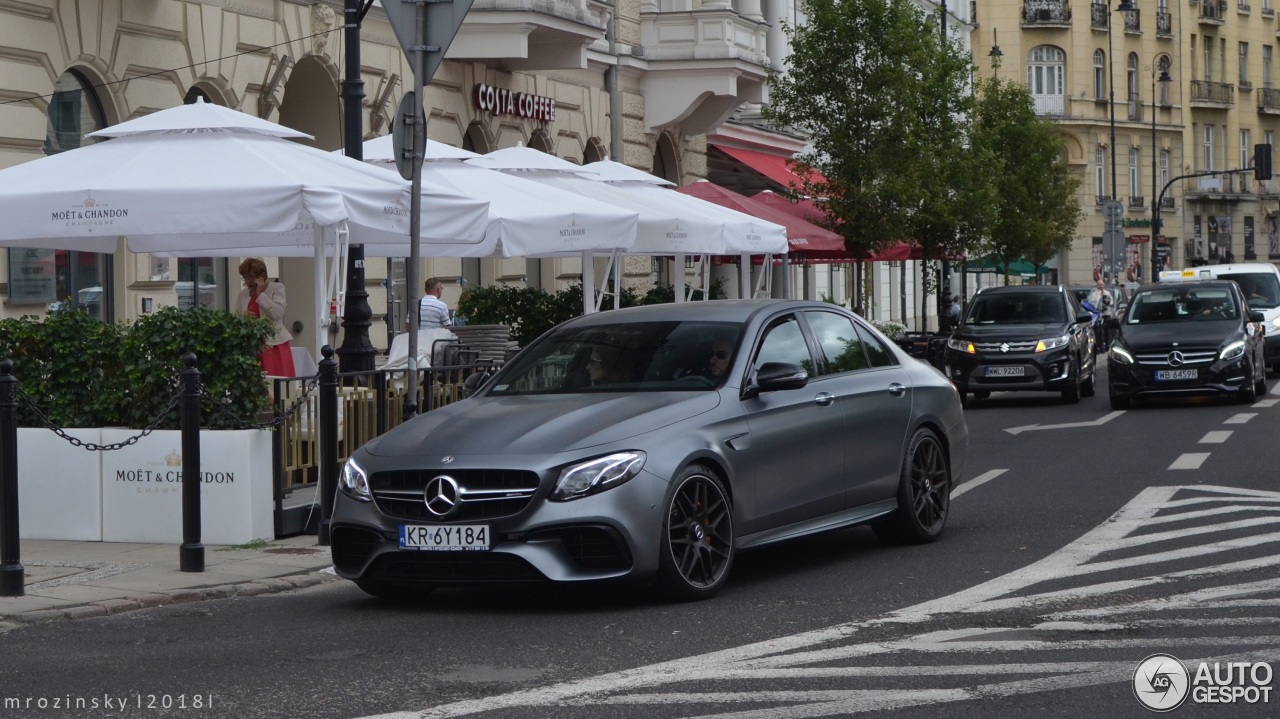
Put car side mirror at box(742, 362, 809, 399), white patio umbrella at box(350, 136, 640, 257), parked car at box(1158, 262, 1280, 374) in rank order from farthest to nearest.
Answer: parked car at box(1158, 262, 1280, 374) < white patio umbrella at box(350, 136, 640, 257) < car side mirror at box(742, 362, 809, 399)

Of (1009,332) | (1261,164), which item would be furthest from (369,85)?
(1261,164)

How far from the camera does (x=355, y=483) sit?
8875 mm

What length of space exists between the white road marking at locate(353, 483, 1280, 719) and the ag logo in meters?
0.08

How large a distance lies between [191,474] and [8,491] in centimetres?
115

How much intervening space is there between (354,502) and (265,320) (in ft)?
10.4

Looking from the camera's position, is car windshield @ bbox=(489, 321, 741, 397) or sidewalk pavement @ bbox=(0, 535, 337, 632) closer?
sidewalk pavement @ bbox=(0, 535, 337, 632)

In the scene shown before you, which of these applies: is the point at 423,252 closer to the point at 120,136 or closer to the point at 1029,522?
the point at 120,136

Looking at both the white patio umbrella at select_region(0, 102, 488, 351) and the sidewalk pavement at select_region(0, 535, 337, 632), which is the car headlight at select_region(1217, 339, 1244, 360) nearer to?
the white patio umbrella at select_region(0, 102, 488, 351)

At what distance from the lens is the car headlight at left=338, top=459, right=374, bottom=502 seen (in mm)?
8773

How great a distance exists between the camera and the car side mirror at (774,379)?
370 inches

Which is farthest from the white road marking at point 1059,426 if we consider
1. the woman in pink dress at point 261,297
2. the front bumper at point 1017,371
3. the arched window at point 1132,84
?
the arched window at point 1132,84

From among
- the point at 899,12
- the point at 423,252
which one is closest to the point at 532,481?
the point at 423,252

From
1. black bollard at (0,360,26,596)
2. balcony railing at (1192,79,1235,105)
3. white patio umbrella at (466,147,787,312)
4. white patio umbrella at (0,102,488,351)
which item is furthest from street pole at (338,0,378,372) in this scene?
balcony railing at (1192,79,1235,105)

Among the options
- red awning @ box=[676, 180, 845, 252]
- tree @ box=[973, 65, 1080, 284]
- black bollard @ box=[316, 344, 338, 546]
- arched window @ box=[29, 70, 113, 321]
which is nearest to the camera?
black bollard @ box=[316, 344, 338, 546]
